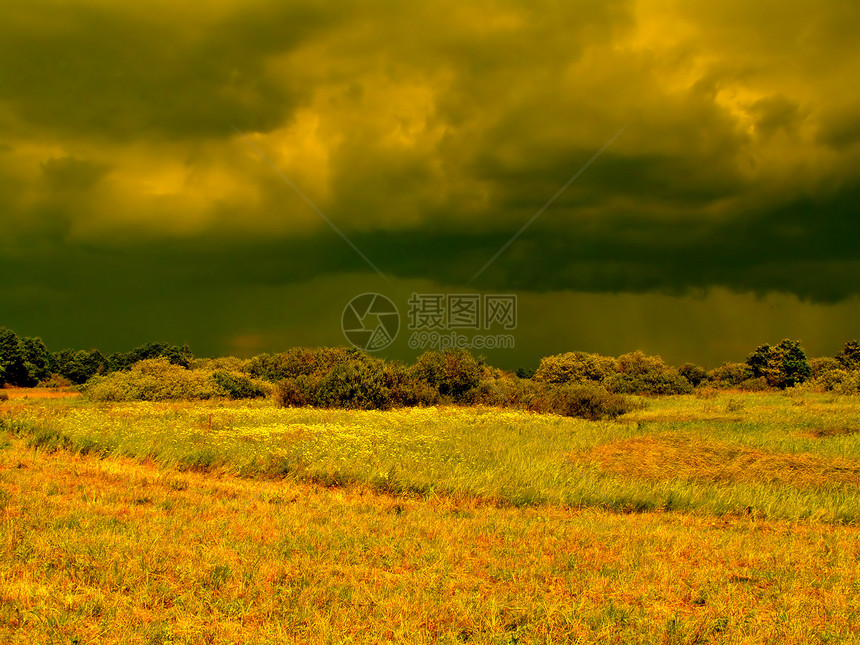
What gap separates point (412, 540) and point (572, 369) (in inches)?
2160

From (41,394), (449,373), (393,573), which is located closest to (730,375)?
(449,373)

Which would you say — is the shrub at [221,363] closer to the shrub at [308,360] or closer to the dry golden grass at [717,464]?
the shrub at [308,360]

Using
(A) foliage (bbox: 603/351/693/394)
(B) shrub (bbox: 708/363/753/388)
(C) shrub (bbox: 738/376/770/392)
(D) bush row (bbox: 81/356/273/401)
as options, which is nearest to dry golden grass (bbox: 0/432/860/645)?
(D) bush row (bbox: 81/356/273/401)

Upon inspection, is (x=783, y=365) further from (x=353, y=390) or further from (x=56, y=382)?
(x=56, y=382)

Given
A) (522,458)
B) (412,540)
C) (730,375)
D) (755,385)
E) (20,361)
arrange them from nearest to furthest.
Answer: (412,540) < (522,458) < (20,361) < (755,385) < (730,375)

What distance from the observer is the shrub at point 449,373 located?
116ft

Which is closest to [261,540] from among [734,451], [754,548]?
[754,548]

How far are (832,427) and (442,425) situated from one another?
45.9 feet

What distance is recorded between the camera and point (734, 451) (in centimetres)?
1673

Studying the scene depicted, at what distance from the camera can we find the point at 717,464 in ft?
50.8

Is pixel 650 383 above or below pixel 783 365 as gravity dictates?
below

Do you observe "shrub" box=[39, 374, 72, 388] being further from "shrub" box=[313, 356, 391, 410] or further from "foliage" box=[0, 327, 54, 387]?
"shrub" box=[313, 356, 391, 410]

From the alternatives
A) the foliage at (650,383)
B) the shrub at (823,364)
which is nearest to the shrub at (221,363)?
the foliage at (650,383)

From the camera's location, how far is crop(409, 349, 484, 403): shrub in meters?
35.4
